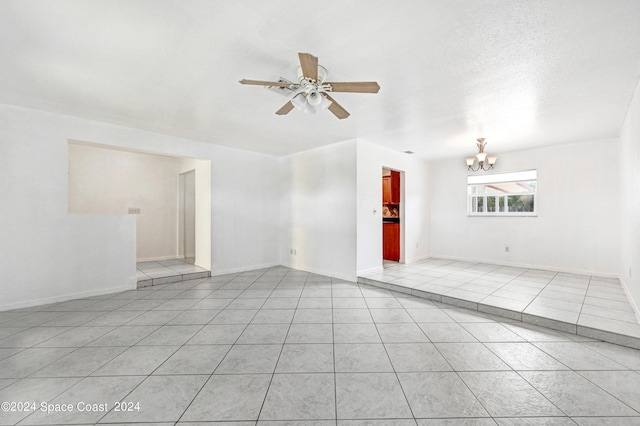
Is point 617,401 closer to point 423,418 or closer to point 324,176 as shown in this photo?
point 423,418

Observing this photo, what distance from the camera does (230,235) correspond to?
5.57 metres

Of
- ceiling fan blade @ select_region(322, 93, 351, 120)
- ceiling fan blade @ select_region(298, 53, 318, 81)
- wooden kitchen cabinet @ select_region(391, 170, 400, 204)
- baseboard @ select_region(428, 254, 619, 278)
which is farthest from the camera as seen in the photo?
wooden kitchen cabinet @ select_region(391, 170, 400, 204)

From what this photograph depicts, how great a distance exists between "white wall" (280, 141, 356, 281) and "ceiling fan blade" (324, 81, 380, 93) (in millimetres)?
2540

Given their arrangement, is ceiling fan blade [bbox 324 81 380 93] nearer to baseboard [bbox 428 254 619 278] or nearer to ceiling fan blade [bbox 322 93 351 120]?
ceiling fan blade [bbox 322 93 351 120]

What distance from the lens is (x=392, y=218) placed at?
668 centimetres

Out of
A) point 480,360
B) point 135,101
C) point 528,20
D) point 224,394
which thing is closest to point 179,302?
point 224,394

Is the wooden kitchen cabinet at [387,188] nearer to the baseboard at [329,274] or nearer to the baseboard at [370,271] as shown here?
the baseboard at [370,271]

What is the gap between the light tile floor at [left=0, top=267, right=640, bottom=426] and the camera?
5.60 ft

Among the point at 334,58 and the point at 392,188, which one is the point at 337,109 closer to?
the point at 334,58

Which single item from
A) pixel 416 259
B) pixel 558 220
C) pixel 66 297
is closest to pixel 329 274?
pixel 416 259

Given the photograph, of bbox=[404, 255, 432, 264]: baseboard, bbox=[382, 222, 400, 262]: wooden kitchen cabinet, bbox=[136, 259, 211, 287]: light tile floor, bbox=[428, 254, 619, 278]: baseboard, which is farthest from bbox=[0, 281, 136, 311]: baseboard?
bbox=[428, 254, 619, 278]: baseboard

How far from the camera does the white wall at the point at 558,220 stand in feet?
16.1

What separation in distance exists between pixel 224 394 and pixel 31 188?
3921 millimetres

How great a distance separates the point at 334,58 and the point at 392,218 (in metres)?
4.87
